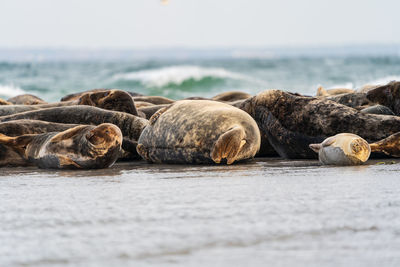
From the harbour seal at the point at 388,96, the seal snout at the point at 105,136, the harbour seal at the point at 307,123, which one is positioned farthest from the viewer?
the harbour seal at the point at 388,96

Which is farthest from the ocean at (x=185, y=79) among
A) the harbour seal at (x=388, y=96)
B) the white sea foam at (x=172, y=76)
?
the harbour seal at (x=388, y=96)

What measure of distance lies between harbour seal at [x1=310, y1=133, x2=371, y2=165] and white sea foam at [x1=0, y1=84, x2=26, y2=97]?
21.4m

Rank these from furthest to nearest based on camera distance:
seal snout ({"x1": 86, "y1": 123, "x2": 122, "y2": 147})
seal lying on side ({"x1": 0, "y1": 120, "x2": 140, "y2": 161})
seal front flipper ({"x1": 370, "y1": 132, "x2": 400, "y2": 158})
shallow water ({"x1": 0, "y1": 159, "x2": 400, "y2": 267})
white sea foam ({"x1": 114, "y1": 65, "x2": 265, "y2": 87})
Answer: white sea foam ({"x1": 114, "y1": 65, "x2": 265, "y2": 87}) → seal lying on side ({"x1": 0, "y1": 120, "x2": 140, "y2": 161}) → seal front flipper ({"x1": 370, "y1": 132, "x2": 400, "y2": 158}) → seal snout ({"x1": 86, "y1": 123, "x2": 122, "y2": 147}) → shallow water ({"x1": 0, "y1": 159, "x2": 400, "y2": 267})

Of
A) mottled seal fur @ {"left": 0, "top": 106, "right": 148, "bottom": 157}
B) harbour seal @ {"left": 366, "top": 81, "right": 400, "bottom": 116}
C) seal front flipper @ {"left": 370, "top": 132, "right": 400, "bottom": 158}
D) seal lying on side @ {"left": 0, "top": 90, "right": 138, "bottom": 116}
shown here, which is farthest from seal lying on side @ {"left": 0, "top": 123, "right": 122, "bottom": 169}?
harbour seal @ {"left": 366, "top": 81, "right": 400, "bottom": 116}

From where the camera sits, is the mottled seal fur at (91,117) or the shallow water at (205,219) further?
the mottled seal fur at (91,117)

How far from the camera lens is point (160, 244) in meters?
1.99

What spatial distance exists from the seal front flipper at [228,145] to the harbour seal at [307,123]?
718 millimetres

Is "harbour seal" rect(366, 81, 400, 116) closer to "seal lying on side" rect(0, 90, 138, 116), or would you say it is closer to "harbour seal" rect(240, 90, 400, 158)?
"harbour seal" rect(240, 90, 400, 158)

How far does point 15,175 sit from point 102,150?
1.97ft

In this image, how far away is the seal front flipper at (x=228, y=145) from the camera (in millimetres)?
4488

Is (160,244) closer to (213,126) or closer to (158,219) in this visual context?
(158,219)

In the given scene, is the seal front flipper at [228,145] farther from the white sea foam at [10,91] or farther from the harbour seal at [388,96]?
the white sea foam at [10,91]

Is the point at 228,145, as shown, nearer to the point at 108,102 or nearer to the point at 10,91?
the point at 108,102

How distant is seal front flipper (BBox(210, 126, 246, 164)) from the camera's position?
4.49 meters
